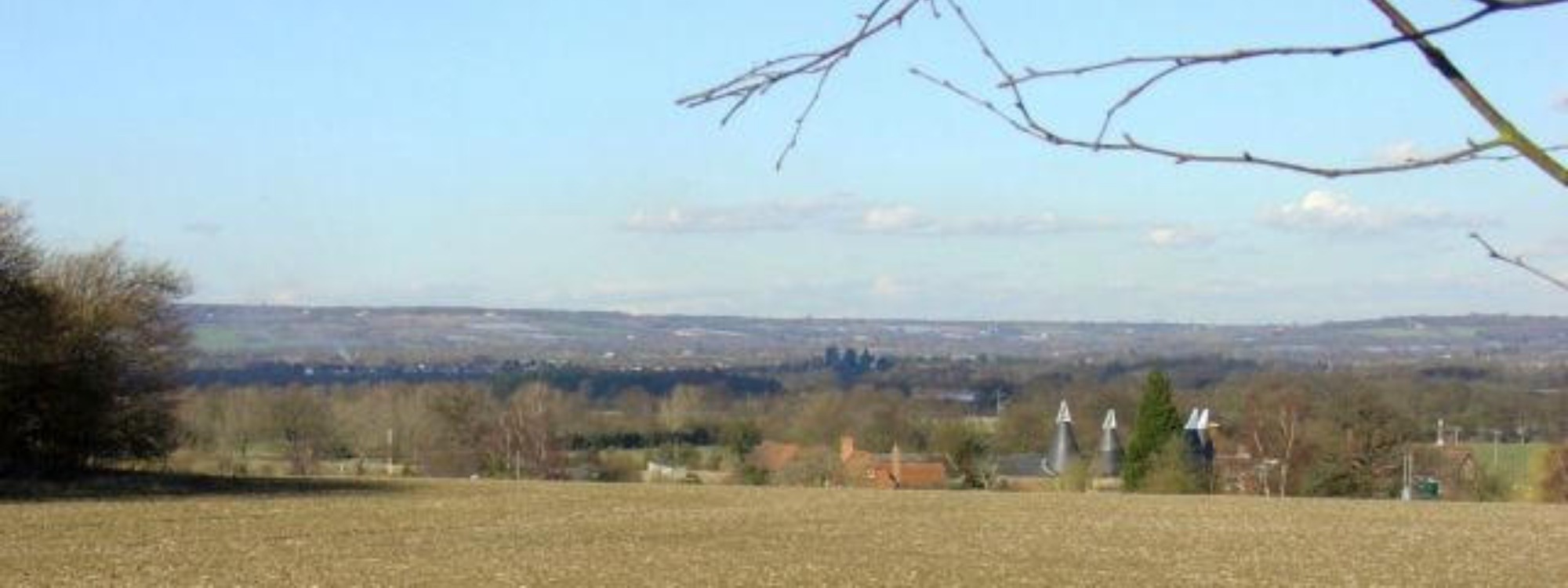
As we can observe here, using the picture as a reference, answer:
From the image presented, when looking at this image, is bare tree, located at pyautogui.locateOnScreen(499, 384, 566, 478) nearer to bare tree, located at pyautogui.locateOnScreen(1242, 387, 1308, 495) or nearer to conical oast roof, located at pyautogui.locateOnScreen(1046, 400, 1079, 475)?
conical oast roof, located at pyautogui.locateOnScreen(1046, 400, 1079, 475)

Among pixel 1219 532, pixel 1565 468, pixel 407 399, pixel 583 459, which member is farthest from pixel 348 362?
pixel 1219 532

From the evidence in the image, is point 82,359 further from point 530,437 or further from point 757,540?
point 530,437

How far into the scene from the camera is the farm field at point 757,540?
23312mm

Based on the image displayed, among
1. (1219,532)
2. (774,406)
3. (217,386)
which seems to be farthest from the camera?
(774,406)

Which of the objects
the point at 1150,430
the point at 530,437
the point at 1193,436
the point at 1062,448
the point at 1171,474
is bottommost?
the point at 530,437

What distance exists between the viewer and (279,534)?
29.4 metres

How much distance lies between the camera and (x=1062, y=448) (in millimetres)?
62500

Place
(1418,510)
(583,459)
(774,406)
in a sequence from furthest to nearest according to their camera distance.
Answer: (774,406)
(583,459)
(1418,510)

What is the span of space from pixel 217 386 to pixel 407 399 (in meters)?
11.0

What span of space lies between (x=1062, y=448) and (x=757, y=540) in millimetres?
33384

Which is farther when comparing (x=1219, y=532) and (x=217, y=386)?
(x=217, y=386)

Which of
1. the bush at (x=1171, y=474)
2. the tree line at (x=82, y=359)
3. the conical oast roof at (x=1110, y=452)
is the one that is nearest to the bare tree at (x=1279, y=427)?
the bush at (x=1171, y=474)

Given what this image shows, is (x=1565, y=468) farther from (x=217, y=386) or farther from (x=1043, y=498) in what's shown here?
(x=217, y=386)

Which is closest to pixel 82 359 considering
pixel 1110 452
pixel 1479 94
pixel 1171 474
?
pixel 1171 474
